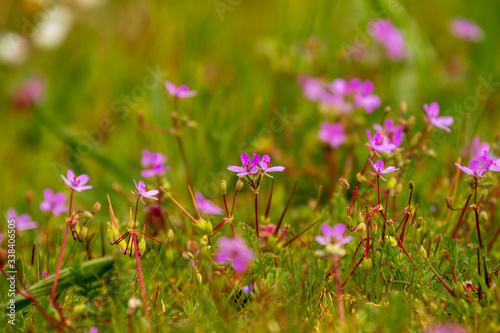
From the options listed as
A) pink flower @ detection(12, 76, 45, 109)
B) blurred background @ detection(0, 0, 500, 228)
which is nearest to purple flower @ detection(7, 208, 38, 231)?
blurred background @ detection(0, 0, 500, 228)

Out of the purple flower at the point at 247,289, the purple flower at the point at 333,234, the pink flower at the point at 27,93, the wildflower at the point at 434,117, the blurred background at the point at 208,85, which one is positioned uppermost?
the wildflower at the point at 434,117

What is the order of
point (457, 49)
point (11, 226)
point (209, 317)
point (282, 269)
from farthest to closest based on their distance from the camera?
point (457, 49)
point (11, 226)
point (282, 269)
point (209, 317)

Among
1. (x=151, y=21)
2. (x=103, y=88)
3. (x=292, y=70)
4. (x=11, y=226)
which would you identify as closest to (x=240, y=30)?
(x=151, y=21)

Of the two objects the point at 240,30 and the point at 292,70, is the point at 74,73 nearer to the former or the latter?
the point at 240,30

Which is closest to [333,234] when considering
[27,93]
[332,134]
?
[332,134]

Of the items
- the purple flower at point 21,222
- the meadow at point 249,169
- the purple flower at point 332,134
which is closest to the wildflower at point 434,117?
the meadow at point 249,169

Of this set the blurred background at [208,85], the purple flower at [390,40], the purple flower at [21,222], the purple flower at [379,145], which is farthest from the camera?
the purple flower at [390,40]

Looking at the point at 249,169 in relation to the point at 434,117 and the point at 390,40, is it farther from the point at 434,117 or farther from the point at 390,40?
the point at 390,40

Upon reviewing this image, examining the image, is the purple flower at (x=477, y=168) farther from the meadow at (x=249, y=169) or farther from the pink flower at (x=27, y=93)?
the pink flower at (x=27, y=93)
